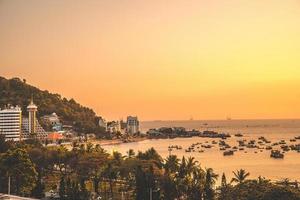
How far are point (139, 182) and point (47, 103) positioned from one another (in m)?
29.2

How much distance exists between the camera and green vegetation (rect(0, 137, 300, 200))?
7.56 metres

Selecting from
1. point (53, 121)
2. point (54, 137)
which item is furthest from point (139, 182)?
point (53, 121)

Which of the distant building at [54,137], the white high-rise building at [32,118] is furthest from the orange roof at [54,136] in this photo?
the white high-rise building at [32,118]

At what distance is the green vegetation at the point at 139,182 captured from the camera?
7562 mm

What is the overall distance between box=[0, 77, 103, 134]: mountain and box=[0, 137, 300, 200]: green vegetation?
21.8 m

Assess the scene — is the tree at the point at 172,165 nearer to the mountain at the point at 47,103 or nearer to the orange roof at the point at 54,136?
the orange roof at the point at 54,136

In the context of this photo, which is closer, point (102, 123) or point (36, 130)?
point (36, 130)

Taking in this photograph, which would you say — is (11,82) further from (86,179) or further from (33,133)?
(86,179)

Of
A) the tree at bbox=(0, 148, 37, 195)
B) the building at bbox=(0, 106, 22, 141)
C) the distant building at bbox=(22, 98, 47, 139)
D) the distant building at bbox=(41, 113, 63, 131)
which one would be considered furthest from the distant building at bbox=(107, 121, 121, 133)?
the tree at bbox=(0, 148, 37, 195)

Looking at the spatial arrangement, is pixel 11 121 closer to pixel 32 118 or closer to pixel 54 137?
pixel 32 118

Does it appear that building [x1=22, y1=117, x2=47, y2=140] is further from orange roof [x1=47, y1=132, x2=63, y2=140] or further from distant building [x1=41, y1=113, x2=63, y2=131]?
distant building [x1=41, y1=113, x2=63, y2=131]

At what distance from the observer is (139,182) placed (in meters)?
8.66

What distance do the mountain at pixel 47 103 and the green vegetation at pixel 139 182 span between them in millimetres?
21816

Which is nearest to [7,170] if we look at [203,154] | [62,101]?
[203,154]
